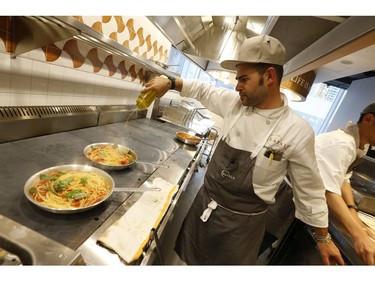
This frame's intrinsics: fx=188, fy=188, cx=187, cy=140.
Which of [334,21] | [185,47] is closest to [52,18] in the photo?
[334,21]

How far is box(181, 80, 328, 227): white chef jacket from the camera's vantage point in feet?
3.40

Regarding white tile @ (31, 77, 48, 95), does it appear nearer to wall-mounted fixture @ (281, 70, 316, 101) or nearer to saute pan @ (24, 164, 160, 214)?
saute pan @ (24, 164, 160, 214)

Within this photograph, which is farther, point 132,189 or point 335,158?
point 335,158

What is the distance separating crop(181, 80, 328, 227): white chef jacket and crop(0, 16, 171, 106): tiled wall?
4.35ft

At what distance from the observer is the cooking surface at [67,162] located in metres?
0.73

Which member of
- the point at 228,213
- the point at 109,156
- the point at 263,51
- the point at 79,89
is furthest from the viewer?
the point at 79,89

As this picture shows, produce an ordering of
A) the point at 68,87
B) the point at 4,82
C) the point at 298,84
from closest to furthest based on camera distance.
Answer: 1. the point at 4,82
2. the point at 68,87
3. the point at 298,84

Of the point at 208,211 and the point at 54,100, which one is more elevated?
the point at 54,100

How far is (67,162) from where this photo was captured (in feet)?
3.81

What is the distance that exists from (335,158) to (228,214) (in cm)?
91

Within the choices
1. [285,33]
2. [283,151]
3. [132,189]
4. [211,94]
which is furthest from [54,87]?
[285,33]

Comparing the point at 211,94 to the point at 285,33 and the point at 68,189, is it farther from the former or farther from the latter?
the point at 68,189

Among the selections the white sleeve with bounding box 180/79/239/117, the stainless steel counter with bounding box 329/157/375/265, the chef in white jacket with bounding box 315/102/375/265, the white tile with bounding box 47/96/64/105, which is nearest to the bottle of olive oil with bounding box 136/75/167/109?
the white sleeve with bounding box 180/79/239/117

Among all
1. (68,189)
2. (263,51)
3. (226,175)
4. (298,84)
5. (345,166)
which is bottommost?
(68,189)
